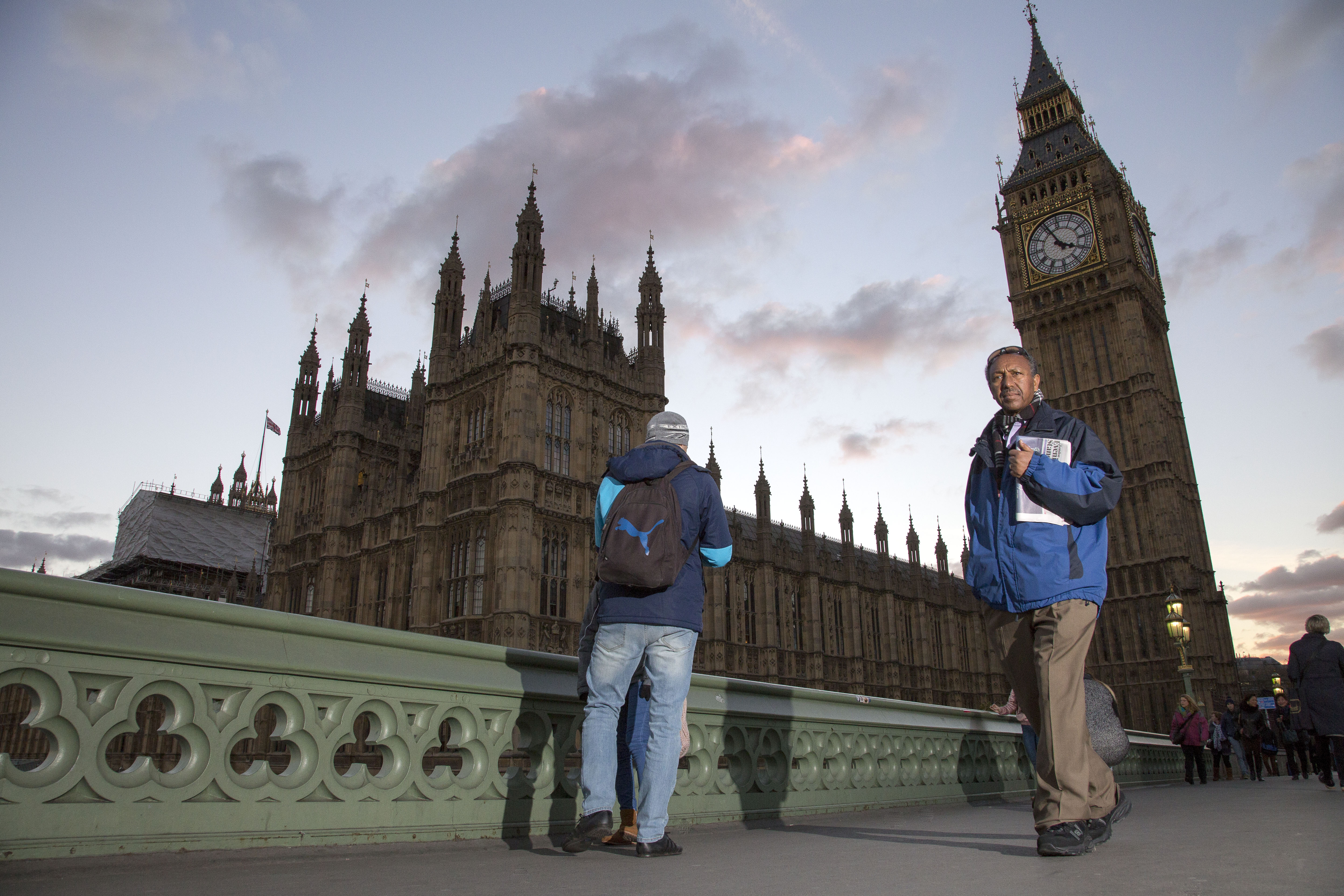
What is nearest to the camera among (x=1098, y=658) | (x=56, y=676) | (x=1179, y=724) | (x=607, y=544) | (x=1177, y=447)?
(x=56, y=676)

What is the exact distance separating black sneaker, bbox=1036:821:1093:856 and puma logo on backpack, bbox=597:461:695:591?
1.77m

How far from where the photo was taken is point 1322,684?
8156 mm

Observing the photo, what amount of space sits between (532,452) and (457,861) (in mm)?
22234

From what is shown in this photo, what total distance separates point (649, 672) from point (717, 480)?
2898 centimetres

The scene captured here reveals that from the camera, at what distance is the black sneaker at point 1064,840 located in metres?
3.30

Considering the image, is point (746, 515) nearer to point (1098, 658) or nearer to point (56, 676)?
point (1098, 658)

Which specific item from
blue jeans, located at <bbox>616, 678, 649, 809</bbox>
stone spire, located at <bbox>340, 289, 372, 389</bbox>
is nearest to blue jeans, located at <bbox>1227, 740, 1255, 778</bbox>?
blue jeans, located at <bbox>616, 678, 649, 809</bbox>

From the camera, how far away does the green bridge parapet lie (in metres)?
2.84

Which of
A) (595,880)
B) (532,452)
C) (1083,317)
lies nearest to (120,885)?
(595,880)

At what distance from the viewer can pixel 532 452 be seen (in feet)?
83.2

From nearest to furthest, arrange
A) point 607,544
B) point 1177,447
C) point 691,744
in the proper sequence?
point 607,544, point 691,744, point 1177,447

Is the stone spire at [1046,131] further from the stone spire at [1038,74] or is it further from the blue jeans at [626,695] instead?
the blue jeans at [626,695]

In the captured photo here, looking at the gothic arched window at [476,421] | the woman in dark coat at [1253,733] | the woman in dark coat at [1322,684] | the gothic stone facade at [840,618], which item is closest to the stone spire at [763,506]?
the gothic stone facade at [840,618]

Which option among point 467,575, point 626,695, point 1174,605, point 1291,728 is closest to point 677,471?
point 626,695
